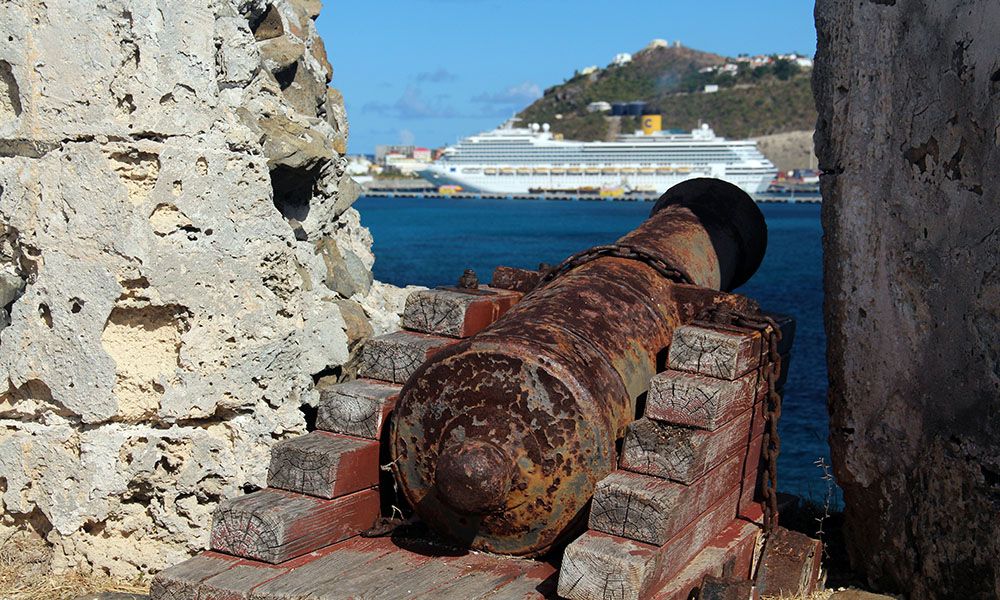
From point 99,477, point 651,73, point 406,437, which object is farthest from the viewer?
point 651,73

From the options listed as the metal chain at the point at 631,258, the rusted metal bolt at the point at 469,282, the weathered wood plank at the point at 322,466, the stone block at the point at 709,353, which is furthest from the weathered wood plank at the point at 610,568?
the rusted metal bolt at the point at 469,282

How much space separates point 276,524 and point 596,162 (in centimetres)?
10108

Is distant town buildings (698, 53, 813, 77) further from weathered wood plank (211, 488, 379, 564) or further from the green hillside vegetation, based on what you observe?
weathered wood plank (211, 488, 379, 564)

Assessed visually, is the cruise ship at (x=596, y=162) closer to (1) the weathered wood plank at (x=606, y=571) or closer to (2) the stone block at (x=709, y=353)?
(2) the stone block at (x=709, y=353)

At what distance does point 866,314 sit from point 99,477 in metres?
2.84

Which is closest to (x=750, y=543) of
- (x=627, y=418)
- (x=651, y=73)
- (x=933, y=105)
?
(x=627, y=418)

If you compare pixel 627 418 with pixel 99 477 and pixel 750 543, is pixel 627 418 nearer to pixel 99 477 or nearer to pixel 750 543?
pixel 750 543

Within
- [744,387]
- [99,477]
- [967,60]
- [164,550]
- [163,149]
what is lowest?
[164,550]

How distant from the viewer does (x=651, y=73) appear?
177000mm

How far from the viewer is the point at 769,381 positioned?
14.6ft

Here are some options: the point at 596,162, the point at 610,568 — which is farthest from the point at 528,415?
the point at 596,162

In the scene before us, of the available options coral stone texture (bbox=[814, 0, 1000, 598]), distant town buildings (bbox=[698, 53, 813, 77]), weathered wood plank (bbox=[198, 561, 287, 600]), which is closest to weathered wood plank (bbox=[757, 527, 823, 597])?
coral stone texture (bbox=[814, 0, 1000, 598])

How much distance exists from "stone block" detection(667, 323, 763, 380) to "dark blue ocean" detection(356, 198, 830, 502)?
176cm

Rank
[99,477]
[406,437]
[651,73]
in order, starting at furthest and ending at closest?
[651,73] → [99,477] → [406,437]
